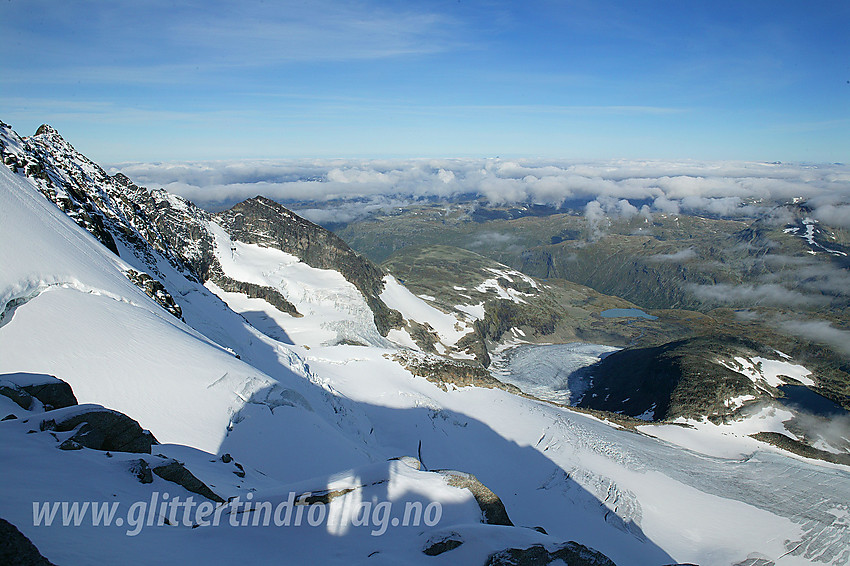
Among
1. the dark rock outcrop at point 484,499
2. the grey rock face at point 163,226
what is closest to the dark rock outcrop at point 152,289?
the grey rock face at point 163,226

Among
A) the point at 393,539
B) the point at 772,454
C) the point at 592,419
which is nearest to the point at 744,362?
the point at 772,454

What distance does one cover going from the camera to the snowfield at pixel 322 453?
10852mm

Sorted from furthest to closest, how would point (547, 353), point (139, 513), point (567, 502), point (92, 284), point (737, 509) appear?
point (547, 353) → point (737, 509) → point (567, 502) → point (92, 284) → point (139, 513)

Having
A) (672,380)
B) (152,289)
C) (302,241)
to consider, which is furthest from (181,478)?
(672,380)

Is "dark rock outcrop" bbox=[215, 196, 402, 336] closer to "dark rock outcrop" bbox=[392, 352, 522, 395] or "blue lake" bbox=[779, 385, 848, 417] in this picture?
"dark rock outcrop" bbox=[392, 352, 522, 395]

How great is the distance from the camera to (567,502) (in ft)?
132

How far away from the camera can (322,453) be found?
28.0m

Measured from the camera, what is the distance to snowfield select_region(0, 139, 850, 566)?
10.9 m

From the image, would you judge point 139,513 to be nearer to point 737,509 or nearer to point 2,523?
point 2,523

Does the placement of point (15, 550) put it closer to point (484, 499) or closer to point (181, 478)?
point (181, 478)

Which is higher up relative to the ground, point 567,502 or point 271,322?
point 271,322

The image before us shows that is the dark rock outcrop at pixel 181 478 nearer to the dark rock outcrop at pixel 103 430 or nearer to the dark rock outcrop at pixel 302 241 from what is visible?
the dark rock outcrop at pixel 103 430

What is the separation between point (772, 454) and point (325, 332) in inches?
3165

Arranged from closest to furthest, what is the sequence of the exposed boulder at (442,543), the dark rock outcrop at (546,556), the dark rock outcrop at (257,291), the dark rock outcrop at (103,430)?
the dark rock outcrop at (546,556), the exposed boulder at (442,543), the dark rock outcrop at (103,430), the dark rock outcrop at (257,291)
